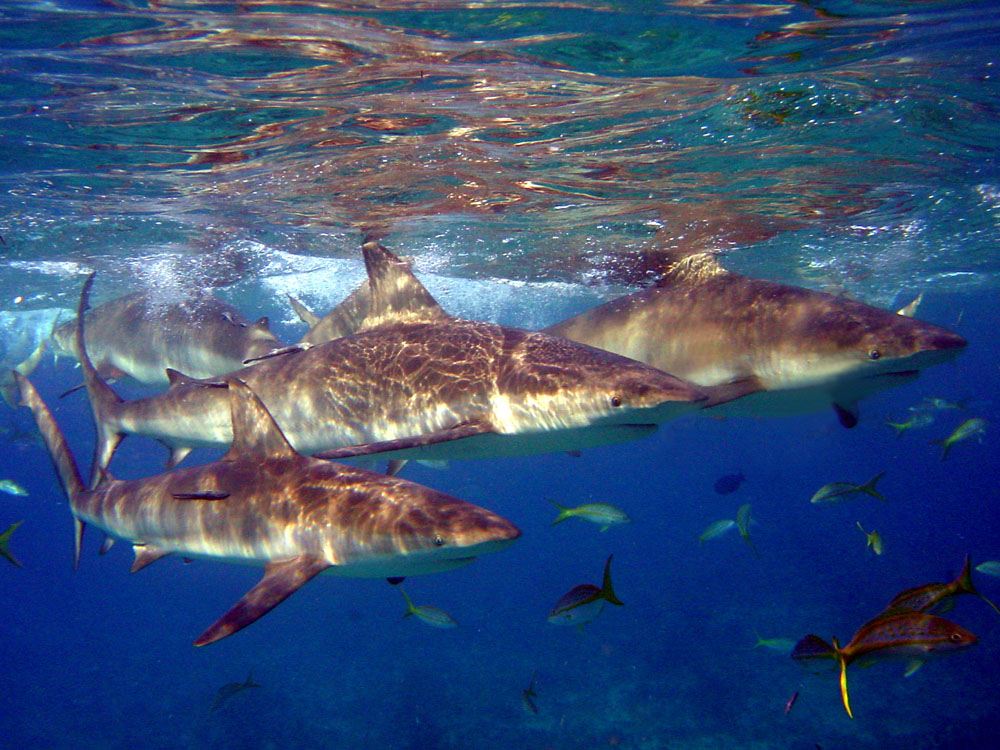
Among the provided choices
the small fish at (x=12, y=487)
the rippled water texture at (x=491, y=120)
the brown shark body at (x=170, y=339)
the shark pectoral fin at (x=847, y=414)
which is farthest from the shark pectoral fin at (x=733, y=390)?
the small fish at (x=12, y=487)

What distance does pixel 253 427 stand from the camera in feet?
17.5

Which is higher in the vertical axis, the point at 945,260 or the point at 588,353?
the point at 588,353

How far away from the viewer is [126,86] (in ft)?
23.9

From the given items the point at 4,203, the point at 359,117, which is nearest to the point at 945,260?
the point at 359,117

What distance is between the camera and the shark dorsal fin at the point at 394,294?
21.9 feet

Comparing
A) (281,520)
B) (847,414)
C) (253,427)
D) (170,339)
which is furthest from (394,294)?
(170,339)

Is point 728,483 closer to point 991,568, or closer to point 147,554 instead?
point 991,568

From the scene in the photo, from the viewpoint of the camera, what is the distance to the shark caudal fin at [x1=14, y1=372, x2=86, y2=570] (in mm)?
6891

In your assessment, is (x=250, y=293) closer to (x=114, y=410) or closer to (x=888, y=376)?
(x=114, y=410)

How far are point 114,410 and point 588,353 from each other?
6226mm

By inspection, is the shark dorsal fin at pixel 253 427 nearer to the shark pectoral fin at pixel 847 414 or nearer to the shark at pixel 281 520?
the shark at pixel 281 520

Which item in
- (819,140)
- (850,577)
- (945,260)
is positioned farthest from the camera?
(850,577)

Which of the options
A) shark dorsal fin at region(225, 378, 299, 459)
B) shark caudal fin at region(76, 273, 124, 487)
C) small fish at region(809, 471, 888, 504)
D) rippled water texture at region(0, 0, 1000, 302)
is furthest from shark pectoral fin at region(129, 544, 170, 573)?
small fish at region(809, 471, 888, 504)

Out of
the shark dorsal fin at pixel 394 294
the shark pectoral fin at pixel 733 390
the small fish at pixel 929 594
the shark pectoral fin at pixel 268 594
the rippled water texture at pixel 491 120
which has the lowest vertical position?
the small fish at pixel 929 594
